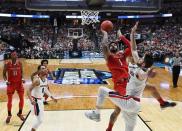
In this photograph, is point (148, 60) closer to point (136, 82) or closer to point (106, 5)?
point (136, 82)

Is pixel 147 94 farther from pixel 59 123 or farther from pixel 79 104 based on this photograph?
pixel 59 123

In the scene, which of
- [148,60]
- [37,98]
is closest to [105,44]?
[148,60]

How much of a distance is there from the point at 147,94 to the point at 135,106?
8.77 meters

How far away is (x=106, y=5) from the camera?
1116 centimetres

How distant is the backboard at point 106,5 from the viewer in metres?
11.2

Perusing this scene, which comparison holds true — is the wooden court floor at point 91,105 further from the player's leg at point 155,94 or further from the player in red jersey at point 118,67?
the player's leg at point 155,94

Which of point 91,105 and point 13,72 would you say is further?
point 91,105

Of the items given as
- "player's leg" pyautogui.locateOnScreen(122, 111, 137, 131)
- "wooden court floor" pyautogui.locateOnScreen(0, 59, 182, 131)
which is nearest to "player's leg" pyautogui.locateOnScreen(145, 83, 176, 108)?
"player's leg" pyautogui.locateOnScreen(122, 111, 137, 131)

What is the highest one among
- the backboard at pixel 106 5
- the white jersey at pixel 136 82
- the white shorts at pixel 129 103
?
the backboard at pixel 106 5

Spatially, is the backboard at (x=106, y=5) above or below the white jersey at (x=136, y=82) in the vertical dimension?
above

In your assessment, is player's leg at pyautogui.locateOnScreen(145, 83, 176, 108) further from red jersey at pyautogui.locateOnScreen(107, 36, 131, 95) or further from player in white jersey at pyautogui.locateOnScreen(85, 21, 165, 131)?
red jersey at pyautogui.locateOnScreen(107, 36, 131, 95)

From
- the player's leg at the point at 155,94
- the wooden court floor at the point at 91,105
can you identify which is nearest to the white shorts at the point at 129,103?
the player's leg at the point at 155,94

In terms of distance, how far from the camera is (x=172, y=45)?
39219 mm

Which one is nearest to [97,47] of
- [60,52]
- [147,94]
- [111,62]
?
[60,52]
